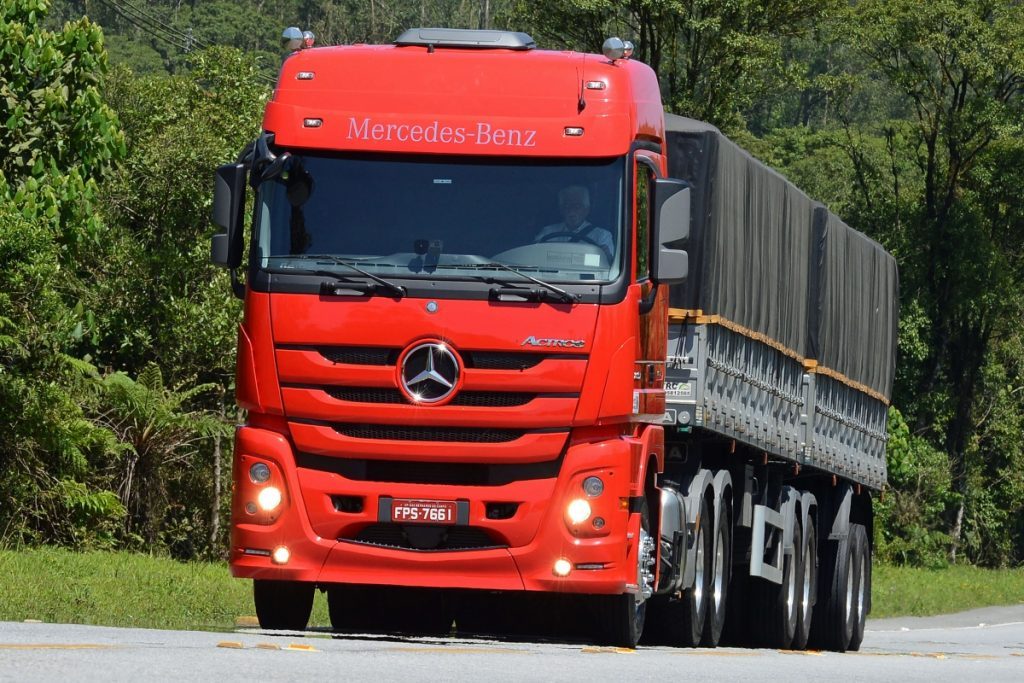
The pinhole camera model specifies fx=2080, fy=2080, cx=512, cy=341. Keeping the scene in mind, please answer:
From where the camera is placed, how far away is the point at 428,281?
1210 cm

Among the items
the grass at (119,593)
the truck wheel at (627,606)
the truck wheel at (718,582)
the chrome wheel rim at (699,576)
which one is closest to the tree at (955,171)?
the grass at (119,593)

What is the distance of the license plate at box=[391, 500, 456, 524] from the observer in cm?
1216

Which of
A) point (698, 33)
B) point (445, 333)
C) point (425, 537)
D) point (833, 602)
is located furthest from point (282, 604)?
point (698, 33)

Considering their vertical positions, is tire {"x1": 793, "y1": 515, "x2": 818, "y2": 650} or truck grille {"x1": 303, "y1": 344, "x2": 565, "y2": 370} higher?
truck grille {"x1": 303, "y1": 344, "x2": 565, "y2": 370}

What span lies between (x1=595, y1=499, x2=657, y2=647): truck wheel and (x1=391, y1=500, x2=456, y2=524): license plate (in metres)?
1.41

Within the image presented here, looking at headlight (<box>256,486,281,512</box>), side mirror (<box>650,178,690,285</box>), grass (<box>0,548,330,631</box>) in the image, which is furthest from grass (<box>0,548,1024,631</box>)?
side mirror (<box>650,178,690,285</box>)

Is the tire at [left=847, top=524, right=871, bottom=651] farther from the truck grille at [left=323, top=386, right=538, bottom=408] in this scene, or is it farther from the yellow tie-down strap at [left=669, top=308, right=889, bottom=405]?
the truck grille at [left=323, top=386, right=538, bottom=408]

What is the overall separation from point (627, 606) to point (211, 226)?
1712cm

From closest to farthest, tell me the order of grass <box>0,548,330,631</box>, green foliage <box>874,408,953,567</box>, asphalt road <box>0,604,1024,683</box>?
asphalt road <box>0,604,1024,683</box> < grass <box>0,548,330,631</box> < green foliage <box>874,408,953,567</box>

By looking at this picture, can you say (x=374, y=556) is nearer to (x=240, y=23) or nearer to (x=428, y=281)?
(x=428, y=281)

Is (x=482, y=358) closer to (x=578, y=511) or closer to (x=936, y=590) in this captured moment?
(x=578, y=511)

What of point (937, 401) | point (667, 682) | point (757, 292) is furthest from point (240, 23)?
point (667, 682)

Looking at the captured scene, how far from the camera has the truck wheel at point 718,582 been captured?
16062 mm

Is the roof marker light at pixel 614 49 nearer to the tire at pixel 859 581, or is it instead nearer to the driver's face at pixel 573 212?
the driver's face at pixel 573 212
